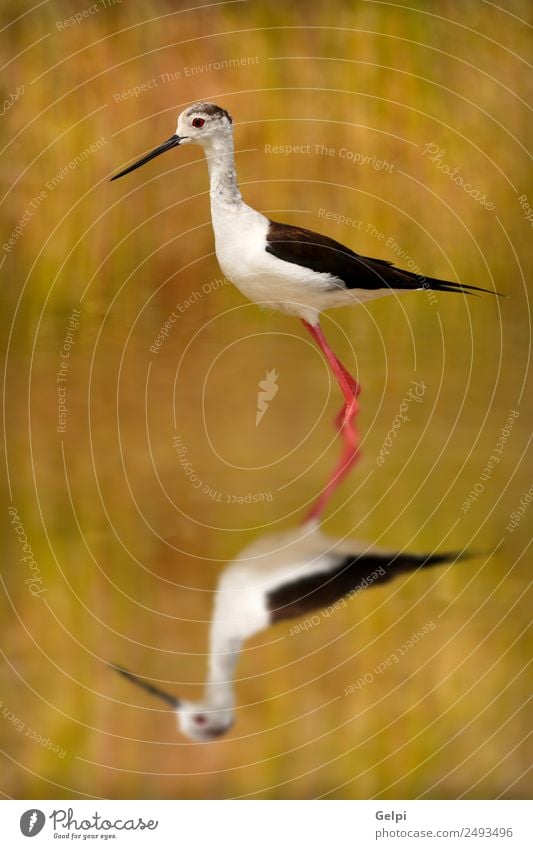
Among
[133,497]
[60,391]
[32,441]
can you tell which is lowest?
[133,497]

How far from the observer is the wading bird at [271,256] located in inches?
125

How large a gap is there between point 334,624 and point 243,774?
0.39 meters

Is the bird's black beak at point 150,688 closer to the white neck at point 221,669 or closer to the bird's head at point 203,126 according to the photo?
the white neck at point 221,669

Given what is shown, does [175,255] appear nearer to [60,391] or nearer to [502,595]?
[60,391]

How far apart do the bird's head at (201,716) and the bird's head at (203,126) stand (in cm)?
150

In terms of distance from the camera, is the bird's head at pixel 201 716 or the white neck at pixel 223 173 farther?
the white neck at pixel 223 173

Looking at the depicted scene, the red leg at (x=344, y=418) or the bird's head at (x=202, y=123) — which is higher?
the bird's head at (x=202, y=123)

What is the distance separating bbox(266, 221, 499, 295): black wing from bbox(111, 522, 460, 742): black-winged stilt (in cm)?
72

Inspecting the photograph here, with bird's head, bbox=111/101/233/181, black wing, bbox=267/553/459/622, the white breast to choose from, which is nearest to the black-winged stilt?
black wing, bbox=267/553/459/622

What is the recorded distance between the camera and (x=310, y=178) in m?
4.28

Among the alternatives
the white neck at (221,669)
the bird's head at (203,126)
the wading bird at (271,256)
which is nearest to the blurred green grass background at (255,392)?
the white neck at (221,669)

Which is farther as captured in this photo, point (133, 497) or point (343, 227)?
point (343, 227)

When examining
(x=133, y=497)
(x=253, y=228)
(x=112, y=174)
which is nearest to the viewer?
(x=133, y=497)
